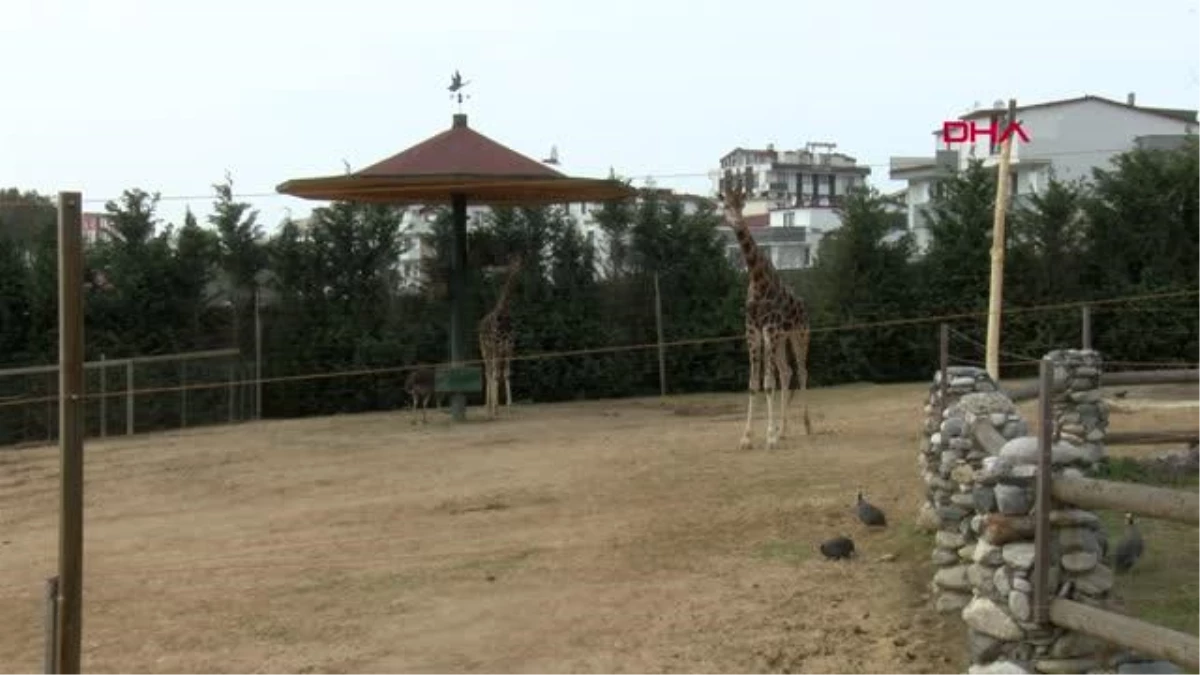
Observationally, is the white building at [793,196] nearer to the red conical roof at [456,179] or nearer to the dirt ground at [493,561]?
the red conical roof at [456,179]

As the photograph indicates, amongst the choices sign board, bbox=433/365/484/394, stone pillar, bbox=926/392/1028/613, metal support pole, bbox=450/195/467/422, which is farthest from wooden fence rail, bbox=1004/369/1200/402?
metal support pole, bbox=450/195/467/422

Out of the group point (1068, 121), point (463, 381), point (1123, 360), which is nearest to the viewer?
point (463, 381)

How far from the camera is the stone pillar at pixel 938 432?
838 centimetres

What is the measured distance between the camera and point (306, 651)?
23.2 ft

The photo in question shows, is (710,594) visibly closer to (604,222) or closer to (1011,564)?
(1011,564)

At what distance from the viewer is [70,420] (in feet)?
16.1

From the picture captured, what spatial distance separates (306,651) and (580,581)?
6.83 feet

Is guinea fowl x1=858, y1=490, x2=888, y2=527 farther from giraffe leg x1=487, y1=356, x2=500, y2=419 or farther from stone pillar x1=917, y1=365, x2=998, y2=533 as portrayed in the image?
giraffe leg x1=487, y1=356, x2=500, y2=419

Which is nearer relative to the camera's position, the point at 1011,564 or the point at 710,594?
the point at 1011,564

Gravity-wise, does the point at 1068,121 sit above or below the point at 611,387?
above

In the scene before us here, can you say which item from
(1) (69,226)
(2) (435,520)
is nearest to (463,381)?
(2) (435,520)

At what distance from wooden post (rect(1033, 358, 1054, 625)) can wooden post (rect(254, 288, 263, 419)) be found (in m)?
18.5

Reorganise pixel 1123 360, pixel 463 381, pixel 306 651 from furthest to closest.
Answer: pixel 1123 360, pixel 463 381, pixel 306 651

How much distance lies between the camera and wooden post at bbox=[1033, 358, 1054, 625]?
200 inches
